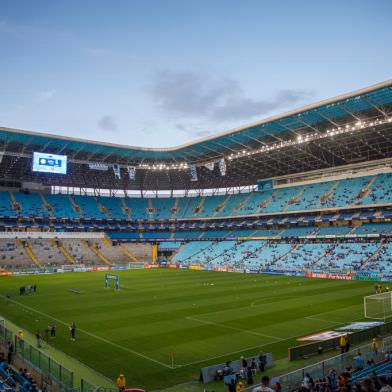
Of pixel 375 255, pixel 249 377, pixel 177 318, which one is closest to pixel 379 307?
pixel 177 318

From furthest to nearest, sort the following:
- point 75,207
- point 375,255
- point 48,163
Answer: point 75,207 → point 48,163 → point 375,255

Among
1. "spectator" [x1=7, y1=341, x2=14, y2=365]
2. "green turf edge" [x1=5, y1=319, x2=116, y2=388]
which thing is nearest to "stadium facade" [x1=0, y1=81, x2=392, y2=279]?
"green turf edge" [x1=5, y1=319, x2=116, y2=388]

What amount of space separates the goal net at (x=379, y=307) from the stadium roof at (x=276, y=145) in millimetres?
22533

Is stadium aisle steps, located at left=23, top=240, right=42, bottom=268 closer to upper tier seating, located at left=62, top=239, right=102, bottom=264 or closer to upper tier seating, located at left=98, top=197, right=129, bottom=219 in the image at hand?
upper tier seating, located at left=62, top=239, right=102, bottom=264

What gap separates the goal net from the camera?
96.2 ft

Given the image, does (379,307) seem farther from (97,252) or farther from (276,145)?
(97,252)

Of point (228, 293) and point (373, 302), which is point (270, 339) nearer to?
point (373, 302)

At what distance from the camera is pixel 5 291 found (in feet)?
146

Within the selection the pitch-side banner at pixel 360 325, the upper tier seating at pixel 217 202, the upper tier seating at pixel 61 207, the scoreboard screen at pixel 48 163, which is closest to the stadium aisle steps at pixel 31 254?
the upper tier seating at pixel 217 202

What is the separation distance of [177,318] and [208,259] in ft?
156

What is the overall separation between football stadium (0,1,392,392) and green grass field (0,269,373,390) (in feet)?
0.58

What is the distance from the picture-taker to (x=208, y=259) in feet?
254

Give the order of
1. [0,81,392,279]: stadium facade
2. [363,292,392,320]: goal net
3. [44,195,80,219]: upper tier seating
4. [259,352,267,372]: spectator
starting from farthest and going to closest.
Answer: [44,195,80,219]: upper tier seating, [0,81,392,279]: stadium facade, [363,292,392,320]: goal net, [259,352,267,372]: spectator

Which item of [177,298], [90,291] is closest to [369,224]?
[177,298]
